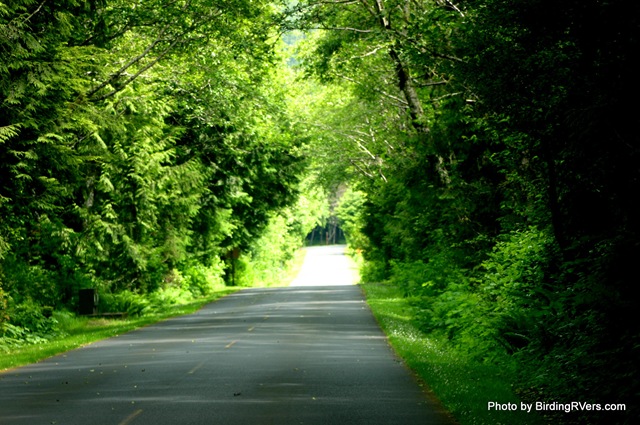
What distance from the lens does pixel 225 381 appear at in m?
14.8

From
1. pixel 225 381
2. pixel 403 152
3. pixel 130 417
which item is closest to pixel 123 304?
pixel 403 152

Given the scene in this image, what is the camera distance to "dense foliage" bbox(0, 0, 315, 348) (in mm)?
20094

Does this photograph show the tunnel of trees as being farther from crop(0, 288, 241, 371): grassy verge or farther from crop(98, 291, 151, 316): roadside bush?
crop(0, 288, 241, 371): grassy verge

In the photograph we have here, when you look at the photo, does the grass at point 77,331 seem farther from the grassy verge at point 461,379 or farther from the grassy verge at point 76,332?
the grassy verge at point 461,379

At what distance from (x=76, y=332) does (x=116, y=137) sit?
7.81 meters

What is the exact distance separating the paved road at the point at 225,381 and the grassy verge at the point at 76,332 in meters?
0.63

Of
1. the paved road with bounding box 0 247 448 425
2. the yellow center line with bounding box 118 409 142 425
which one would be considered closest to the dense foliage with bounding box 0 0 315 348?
the paved road with bounding box 0 247 448 425

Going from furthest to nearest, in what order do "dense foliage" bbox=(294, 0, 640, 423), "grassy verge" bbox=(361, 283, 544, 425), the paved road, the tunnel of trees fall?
the paved road < "grassy verge" bbox=(361, 283, 544, 425) < the tunnel of trees < "dense foliage" bbox=(294, 0, 640, 423)

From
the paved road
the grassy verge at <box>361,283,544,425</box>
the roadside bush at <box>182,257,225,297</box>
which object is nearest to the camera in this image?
the grassy verge at <box>361,283,544,425</box>

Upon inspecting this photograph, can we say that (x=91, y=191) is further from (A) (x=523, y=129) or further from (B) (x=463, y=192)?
(A) (x=523, y=129)

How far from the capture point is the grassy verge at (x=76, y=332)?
19.7 meters

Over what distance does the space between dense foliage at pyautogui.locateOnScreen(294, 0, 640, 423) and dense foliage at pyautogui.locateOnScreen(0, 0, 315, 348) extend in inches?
157

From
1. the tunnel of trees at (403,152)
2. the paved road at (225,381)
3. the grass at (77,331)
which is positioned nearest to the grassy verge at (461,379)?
the paved road at (225,381)

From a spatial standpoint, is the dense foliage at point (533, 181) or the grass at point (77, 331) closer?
the dense foliage at point (533, 181)
